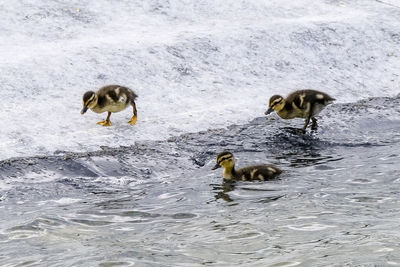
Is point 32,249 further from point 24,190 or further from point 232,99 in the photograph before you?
point 232,99

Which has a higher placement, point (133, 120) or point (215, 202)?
point (133, 120)

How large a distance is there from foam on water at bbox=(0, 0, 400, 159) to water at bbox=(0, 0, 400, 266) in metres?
0.03

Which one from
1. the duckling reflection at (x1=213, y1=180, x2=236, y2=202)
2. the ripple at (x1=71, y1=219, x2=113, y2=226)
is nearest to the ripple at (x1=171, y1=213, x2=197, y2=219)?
the ripple at (x1=71, y1=219, x2=113, y2=226)

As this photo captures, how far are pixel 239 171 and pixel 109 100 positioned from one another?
6.34 feet

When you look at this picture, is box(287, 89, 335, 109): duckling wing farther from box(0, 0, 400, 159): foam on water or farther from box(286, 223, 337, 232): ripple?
box(286, 223, 337, 232): ripple

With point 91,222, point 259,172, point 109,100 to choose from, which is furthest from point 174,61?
point 91,222

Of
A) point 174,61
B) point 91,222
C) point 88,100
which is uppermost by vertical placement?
point 174,61

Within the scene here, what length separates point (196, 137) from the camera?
922 centimetres

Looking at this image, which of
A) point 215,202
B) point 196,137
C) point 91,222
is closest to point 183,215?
point 215,202

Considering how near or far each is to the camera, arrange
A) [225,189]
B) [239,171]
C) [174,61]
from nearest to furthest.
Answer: [225,189]
[239,171]
[174,61]

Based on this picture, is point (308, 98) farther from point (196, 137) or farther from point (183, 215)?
point (183, 215)

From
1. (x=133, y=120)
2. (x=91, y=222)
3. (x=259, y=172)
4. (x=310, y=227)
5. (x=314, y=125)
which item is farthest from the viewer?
(x=314, y=125)

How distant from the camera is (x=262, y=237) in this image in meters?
6.26

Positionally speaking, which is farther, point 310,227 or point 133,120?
point 133,120
